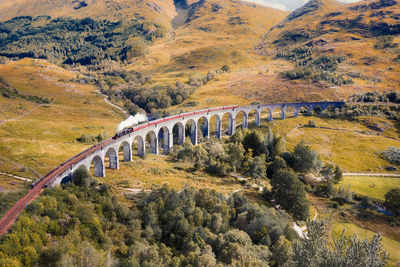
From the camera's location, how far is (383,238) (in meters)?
42.7

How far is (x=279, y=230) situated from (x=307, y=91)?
385 feet

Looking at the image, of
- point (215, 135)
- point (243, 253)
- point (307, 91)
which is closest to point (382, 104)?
point (307, 91)

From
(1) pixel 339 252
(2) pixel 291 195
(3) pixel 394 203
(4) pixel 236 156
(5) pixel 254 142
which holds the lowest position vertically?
(3) pixel 394 203

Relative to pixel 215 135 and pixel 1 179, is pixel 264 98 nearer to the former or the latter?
pixel 215 135

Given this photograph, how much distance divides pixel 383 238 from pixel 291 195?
52.3 feet

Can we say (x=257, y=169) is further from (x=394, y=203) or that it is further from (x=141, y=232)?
(x=141, y=232)

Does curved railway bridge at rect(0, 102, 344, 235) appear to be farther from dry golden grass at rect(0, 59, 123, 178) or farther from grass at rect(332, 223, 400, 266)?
grass at rect(332, 223, 400, 266)

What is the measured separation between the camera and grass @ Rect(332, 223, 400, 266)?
36981 mm

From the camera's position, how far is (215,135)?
98.1m

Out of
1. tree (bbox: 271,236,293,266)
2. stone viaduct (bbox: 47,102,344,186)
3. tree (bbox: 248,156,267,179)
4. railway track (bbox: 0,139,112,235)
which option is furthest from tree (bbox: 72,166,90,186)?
tree (bbox: 248,156,267,179)

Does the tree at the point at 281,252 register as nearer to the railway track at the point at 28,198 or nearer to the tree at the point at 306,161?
the railway track at the point at 28,198

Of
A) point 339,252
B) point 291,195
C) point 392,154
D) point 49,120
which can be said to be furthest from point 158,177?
point 49,120

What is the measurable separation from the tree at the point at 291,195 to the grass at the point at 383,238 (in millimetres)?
5657

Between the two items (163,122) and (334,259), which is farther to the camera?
(163,122)
